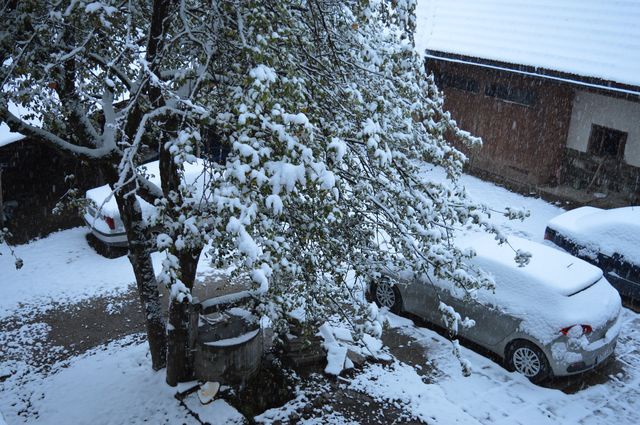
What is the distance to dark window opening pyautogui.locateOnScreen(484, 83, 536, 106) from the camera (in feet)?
50.9

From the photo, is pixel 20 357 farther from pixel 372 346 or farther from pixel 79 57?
pixel 372 346

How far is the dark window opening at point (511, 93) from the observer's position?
1550 cm

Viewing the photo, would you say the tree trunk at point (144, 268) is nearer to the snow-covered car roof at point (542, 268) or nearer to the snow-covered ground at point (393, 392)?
the snow-covered ground at point (393, 392)

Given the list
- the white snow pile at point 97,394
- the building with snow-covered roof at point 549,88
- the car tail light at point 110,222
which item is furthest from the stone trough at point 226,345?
the building with snow-covered roof at point 549,88

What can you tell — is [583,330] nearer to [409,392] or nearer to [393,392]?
[409,392]

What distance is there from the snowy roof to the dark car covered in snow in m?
4.14

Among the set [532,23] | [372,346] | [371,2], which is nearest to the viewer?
[371,2]

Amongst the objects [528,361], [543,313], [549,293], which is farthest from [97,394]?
[549,293]

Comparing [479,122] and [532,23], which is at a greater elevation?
[532,23]

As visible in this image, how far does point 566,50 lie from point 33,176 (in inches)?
558

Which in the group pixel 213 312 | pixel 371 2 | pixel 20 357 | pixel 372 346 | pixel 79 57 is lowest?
pixel 20 357

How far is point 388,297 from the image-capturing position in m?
9.51

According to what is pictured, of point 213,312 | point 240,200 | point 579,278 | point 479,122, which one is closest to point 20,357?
point 213,312

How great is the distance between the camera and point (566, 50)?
572 inches
